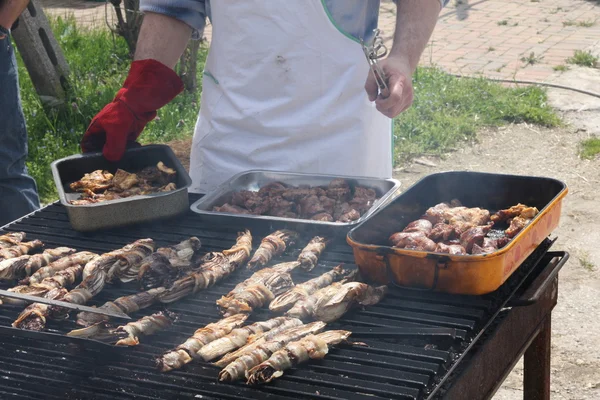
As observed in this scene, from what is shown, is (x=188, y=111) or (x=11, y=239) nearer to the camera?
(x=11, y=239)

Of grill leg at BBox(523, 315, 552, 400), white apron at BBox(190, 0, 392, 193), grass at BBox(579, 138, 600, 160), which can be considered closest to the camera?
grill leg at BBox(523, 315, 552, 400)

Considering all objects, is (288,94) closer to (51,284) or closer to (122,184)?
(122,184)

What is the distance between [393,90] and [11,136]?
2.49 meters

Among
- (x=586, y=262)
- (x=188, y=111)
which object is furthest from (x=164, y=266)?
(x=188, y=111)

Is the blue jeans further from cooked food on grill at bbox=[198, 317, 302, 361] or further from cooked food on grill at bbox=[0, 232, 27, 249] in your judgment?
cooked food on grill at bbox=[198, 317, 302, 361]

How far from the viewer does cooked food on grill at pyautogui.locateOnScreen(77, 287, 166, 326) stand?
6.78 ft

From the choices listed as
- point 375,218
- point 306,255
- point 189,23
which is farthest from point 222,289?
point 189,23

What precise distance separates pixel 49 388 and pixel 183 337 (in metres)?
0.35

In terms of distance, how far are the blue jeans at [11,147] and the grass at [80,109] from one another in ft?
4.93

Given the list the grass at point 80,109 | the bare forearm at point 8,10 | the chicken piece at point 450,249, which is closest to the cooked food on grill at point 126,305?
the chicken piece at point 450,249

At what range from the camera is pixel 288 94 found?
310 centimetres

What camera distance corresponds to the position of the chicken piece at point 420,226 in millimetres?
2325

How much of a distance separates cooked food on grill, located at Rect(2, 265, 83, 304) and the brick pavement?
6.62 metres

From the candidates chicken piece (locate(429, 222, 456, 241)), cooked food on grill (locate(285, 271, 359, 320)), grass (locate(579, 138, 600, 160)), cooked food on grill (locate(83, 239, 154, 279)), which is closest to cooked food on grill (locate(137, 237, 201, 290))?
cooked food on grill (locate(83, 239, 154, 279))
